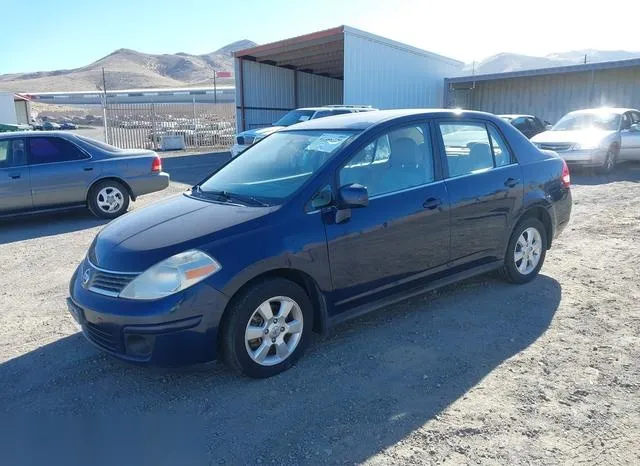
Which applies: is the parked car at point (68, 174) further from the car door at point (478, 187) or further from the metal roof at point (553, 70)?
the metal roof at point (553, 70)

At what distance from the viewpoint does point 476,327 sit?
4.20m

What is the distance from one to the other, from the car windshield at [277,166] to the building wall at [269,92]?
18.6 metres

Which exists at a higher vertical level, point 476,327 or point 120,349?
point 120,349

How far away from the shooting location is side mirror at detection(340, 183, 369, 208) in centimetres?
354

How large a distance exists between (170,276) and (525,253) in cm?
352

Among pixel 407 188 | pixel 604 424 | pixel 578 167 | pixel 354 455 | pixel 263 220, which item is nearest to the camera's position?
pixel 354 455

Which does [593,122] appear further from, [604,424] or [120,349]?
[120,349]

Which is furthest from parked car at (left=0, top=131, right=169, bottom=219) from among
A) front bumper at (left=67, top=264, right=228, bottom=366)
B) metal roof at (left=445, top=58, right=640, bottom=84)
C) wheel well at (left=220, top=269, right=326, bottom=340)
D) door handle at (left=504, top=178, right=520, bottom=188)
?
metal roof at (left=445, top=58, right=640, bottom=84)

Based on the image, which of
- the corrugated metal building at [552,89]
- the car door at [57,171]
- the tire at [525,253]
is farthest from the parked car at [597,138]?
the car door at [57,171]

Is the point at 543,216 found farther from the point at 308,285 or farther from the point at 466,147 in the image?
the point at 308,285

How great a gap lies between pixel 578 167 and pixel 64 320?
12.2 m

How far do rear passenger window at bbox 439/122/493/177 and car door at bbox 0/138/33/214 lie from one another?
6.67 metres

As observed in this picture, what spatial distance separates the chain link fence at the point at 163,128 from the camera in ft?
74.2

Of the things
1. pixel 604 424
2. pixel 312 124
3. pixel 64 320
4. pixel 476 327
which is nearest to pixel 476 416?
pixel 604 424
